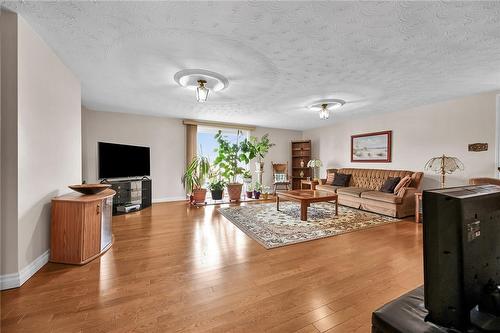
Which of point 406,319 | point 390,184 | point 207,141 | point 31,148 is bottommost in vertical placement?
point 406,319

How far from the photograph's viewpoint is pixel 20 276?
5.52 ft

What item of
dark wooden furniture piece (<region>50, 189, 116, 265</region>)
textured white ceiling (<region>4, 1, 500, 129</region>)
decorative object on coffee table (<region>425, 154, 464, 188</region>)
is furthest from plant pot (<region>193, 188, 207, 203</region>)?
decorative object on coffee table (<region>425, 154, 464, 188</region>)

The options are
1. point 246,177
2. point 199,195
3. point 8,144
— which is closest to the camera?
point 8,144

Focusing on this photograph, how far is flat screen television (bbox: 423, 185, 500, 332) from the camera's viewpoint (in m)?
0.47

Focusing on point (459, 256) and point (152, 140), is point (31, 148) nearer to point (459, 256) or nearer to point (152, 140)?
point (459, 256)

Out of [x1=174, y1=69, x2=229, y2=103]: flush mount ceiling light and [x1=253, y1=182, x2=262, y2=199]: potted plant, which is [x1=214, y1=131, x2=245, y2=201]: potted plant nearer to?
[x1=253, y1=182, x2=262, y2=199]: potted plant

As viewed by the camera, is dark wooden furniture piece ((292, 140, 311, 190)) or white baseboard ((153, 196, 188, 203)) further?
dark wooden furniture piece ((292, 140, 311, 190))

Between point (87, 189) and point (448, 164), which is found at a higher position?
point (448, 164)

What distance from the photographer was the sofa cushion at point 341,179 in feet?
17.2

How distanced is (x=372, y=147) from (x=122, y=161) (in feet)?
19.3

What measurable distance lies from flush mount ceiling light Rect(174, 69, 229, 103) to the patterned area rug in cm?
216

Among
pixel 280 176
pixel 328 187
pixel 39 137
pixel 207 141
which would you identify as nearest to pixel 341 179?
pixel 328 187

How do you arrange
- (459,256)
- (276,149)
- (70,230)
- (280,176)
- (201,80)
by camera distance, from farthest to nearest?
(276,149) → (280,176) → (201,80) → (70,230) → (459,256)

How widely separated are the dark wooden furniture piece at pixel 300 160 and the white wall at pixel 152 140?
376cm
